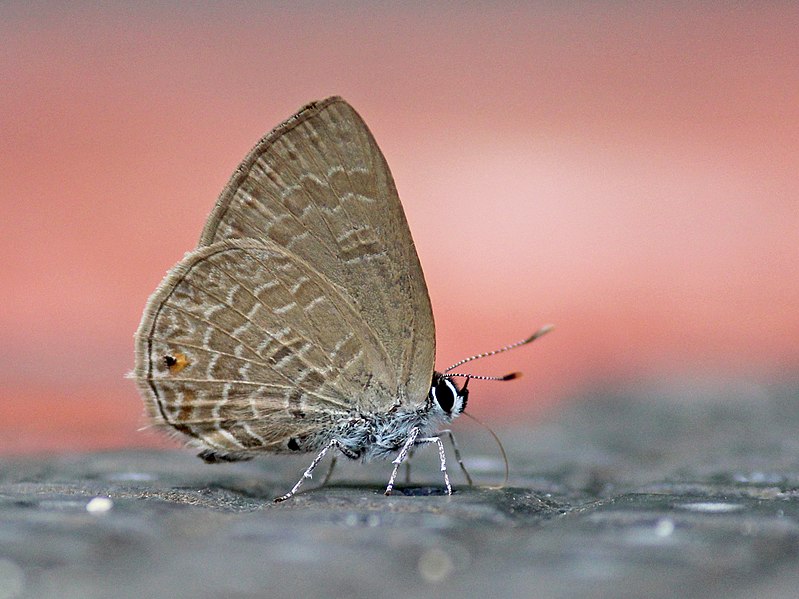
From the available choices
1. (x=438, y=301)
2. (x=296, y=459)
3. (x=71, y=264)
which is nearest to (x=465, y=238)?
(x=438, y=301)

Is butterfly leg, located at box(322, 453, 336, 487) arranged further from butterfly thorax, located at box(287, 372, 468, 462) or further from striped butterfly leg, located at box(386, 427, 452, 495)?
striped butterfly leg, located at box(386, 427, 452, 495)

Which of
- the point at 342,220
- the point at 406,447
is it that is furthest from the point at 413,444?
the point at 342,220

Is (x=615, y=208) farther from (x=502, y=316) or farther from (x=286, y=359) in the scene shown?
(x=286, y=359)

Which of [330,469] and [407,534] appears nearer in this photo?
[407,534]

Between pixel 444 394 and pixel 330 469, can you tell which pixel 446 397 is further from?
pixel 330 469

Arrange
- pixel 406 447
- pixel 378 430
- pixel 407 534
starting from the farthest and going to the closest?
pixel 378 430, pixel 406 447, pixel 407 534

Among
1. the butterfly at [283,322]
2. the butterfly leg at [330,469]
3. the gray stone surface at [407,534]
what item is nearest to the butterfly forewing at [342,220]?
the butterfly at [283,322]

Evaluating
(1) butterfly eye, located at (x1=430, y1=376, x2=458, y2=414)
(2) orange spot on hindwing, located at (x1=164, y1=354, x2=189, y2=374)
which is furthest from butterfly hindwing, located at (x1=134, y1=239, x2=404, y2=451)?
(1) butterfly eye, located at (x1=430, y1=376, x2=458, y2=414)
